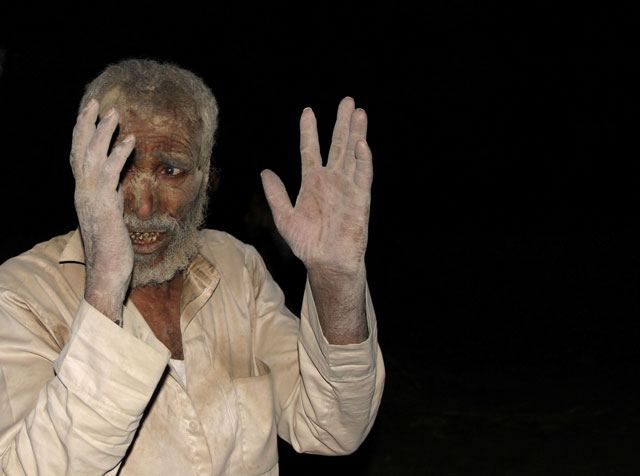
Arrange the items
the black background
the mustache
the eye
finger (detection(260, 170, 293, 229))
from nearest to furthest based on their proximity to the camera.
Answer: finger (detection(260, 170, 293, 229)) < the mustache < the eye < the black background

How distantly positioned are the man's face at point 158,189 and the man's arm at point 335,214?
13.0 inches

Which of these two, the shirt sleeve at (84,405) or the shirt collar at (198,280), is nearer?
the shirt sleeve at (84,405)

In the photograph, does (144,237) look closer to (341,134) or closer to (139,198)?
(139,198)

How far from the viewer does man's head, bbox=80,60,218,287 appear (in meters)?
1.74

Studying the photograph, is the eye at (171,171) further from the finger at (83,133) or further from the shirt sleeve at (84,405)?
the shirt sleeve at (84,405)

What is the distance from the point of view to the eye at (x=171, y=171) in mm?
1809

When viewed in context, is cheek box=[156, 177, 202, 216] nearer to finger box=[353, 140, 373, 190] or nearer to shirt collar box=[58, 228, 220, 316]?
shirt collar box=[58, 228, 220, 316]

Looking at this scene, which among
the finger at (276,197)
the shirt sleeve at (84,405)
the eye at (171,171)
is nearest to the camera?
the shirt sleeve at (84,405)

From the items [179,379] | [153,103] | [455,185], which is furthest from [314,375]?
[455,185]

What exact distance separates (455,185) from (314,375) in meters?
6.75

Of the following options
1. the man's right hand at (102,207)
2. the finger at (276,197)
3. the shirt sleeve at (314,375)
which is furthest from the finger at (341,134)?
the man's right hand at (102,207)

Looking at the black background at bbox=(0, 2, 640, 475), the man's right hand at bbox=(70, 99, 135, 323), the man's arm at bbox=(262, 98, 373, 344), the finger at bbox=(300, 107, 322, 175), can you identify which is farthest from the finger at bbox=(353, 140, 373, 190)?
the black background at bbox=(0, 2, 640, 475)

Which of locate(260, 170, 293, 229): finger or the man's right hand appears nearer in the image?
the man's right hand

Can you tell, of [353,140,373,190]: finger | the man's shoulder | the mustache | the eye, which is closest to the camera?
[353,140,373,190]: finger
